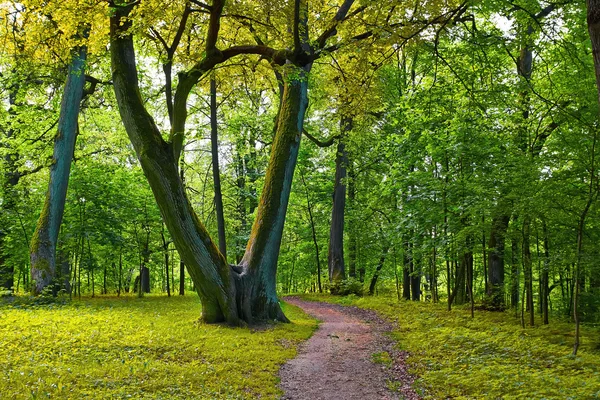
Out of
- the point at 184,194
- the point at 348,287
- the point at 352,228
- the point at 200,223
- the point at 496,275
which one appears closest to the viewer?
the point at 184,194

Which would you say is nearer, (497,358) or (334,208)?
(497,358)

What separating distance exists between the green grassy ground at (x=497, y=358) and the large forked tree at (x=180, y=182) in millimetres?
3438

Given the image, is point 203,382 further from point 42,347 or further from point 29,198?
point 29,198

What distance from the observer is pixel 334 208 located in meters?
17.4

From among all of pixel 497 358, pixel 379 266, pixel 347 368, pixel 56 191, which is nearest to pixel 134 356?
pixel 347 368

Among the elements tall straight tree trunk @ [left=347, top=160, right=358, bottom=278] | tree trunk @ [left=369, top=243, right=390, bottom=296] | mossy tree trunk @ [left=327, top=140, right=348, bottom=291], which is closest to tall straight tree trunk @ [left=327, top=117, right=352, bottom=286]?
mossy tree trunk @ [left=327, top=140, right=348, bottom=291]

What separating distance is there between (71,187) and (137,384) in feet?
34.7

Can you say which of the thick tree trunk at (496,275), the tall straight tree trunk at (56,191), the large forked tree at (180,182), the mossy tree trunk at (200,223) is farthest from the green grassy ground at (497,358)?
the tall straight tree trunk at (56,191)

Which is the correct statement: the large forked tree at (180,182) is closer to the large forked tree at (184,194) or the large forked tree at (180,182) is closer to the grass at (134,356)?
the large forked tree at (184,194)

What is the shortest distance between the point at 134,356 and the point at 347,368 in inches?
125

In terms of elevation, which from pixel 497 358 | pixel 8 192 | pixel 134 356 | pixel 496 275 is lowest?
pixel 497 358

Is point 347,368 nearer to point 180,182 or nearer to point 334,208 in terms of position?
point 180,182

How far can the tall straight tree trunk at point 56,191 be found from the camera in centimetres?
1152

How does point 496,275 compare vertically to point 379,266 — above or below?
above
